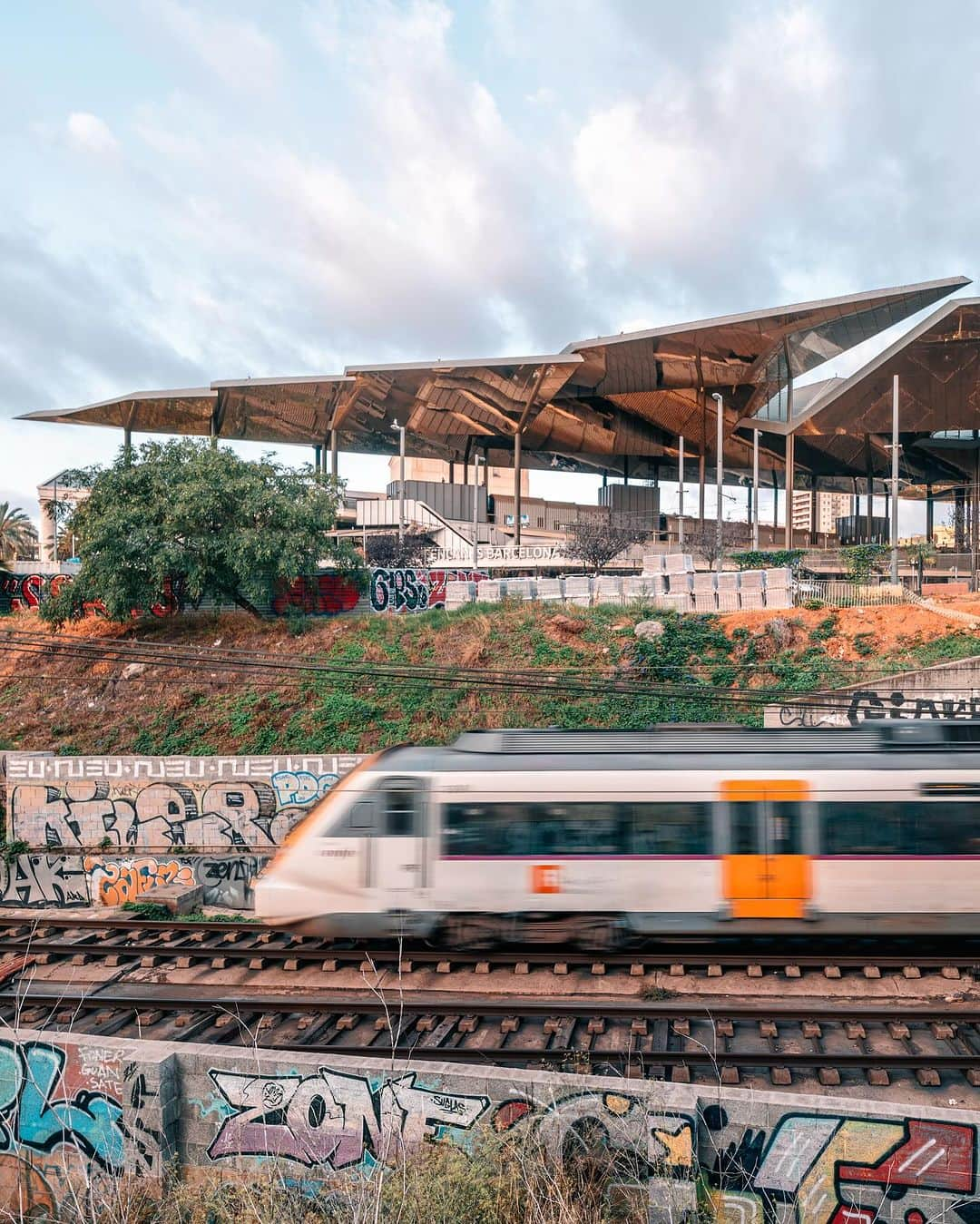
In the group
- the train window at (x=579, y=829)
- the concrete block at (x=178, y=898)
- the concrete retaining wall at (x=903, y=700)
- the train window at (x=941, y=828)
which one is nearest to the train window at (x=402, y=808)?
the train window at (x=579, y=829)

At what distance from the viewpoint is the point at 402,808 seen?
10000mm

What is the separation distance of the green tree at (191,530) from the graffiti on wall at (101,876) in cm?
1374

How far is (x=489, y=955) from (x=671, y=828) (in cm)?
308

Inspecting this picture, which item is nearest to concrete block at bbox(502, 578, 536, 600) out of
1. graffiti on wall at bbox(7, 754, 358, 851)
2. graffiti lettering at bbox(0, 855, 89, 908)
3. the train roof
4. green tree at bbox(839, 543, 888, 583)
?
green tree at bbox(839, 543, 888, 583)

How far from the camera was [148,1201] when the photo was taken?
20.2 ft

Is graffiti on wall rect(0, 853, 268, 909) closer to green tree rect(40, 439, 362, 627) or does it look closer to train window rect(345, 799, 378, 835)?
train window rect(345, 799, 378, 835)

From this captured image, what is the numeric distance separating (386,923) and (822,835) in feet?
18.7

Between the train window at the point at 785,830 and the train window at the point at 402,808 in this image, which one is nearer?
the train window at the point at 785,830

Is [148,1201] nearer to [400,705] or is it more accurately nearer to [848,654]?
[400,705]

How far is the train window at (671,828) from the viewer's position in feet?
32.1

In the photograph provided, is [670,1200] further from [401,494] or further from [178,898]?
[401,494]

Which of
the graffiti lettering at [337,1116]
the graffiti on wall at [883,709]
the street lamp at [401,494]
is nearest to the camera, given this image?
the graffiti lettering at [337,1116]

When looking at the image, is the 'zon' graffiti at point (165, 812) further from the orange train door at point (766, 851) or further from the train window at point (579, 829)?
the orange train door at point (766, 851)

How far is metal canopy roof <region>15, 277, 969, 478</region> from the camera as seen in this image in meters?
48.2
